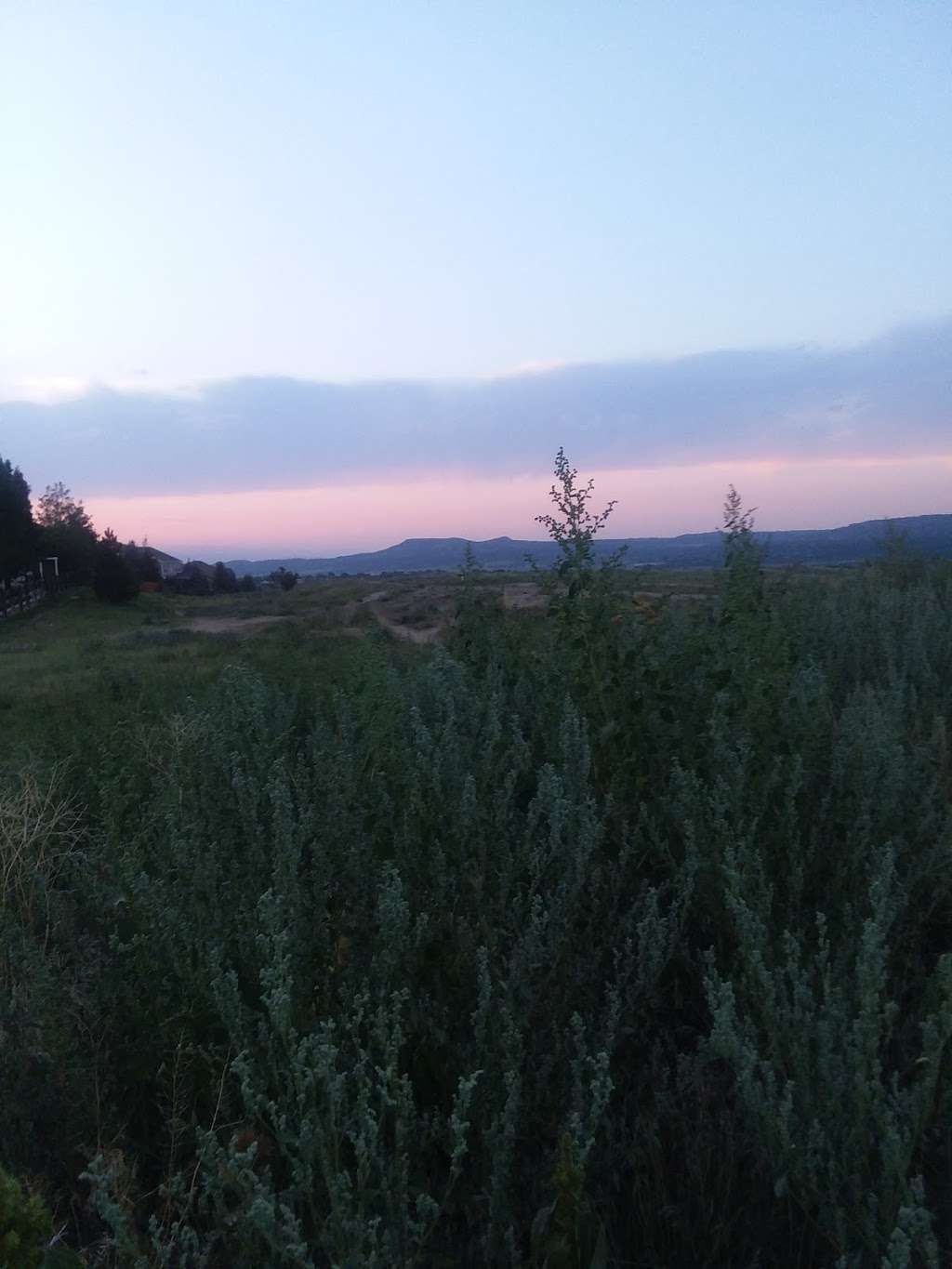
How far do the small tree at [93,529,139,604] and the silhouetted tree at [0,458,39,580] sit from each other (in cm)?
272

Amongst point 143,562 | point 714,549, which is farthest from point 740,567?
point 143,562

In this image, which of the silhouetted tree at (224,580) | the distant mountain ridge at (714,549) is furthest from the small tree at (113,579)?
the distant mountain ridge at (714,549)

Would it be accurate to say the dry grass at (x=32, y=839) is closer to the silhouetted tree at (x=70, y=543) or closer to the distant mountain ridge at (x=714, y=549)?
the distant mountain ridge at (x=714, y=549)

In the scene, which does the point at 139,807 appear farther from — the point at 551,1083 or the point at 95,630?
the point at 95,630


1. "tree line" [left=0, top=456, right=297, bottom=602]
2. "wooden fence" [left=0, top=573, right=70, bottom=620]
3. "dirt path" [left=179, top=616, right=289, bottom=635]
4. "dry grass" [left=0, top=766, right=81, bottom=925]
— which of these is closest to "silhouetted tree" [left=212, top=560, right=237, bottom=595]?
"tree line" [left=0, top=456, right=297, bottom=602]

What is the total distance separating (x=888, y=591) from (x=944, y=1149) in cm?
671

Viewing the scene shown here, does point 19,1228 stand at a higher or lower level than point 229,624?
higher

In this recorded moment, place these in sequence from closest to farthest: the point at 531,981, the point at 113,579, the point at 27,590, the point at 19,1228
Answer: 1. the point at 19,1228
2. the point at 531,981
3. the point at 113,579
4. the point at 27,590

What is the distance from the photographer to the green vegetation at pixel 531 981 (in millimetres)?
2129

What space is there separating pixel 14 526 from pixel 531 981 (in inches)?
1710

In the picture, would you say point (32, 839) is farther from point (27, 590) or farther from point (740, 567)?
point (27, 590)

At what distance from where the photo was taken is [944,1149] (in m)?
2.27

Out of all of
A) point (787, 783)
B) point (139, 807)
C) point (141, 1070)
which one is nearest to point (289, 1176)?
point (141, 1070)

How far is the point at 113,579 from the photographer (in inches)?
1623
